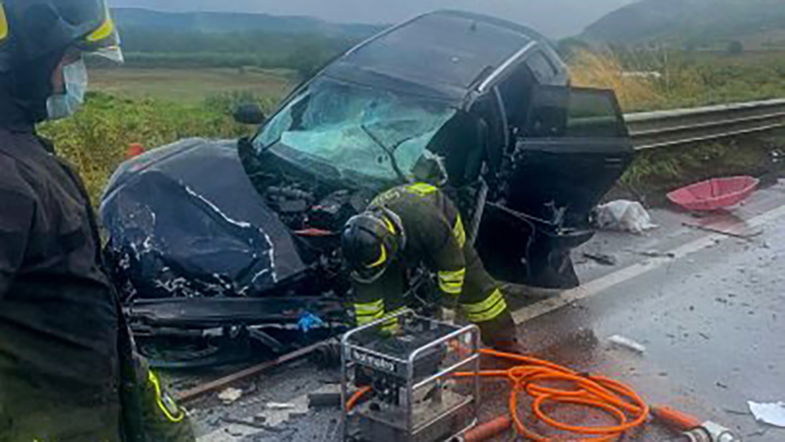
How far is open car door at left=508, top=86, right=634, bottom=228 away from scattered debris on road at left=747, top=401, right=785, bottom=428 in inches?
65.0

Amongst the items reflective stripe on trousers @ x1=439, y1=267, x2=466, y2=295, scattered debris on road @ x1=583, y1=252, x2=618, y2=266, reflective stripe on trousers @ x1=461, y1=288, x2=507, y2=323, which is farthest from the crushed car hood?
scattered debris on road @ x1=583, y1=252, x2=618, y2=266

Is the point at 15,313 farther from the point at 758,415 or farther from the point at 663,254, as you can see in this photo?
the point at 663,254

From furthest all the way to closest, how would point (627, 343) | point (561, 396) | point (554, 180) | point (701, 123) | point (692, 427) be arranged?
point (701, 123), point (554, 180), point (627, 343), point (561, 396), point (692, 427)

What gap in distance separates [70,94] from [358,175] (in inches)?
132

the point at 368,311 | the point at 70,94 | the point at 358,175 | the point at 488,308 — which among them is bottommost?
the point at 488,308

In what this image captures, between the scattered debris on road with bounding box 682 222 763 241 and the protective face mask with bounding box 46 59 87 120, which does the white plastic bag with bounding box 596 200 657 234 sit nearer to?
the scattered debris on road with bounding box 682 222 763 241

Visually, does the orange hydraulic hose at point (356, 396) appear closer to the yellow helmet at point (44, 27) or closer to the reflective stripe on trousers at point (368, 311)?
the reflective stripe on trousers at point (368, 311)

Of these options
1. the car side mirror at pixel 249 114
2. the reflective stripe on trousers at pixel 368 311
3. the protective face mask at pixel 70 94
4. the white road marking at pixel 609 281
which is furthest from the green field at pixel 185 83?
the protective face mask at pixel 70 94

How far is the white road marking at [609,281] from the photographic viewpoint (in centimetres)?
589

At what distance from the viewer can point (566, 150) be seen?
557 centimetres

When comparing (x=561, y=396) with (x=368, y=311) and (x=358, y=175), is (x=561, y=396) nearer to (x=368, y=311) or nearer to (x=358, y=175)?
(x=368, y=311)

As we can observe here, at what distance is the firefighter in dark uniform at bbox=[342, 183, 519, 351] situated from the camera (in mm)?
4496

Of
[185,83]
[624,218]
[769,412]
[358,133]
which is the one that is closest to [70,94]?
[358,133]

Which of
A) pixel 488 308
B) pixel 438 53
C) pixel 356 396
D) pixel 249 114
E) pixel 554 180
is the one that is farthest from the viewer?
pixel 249 114
